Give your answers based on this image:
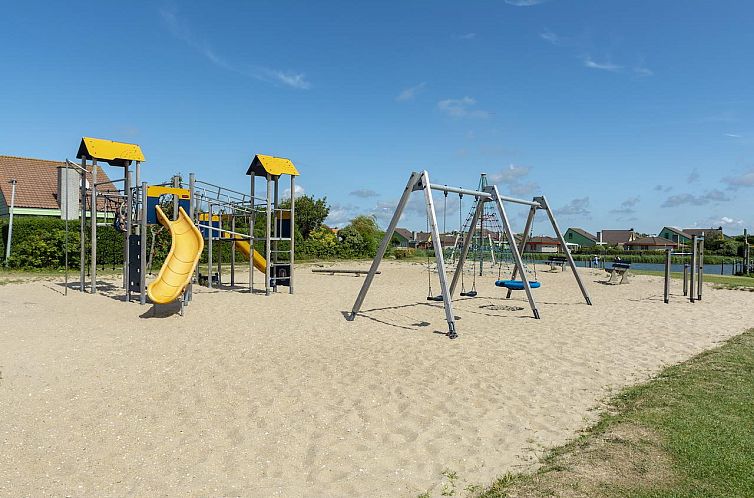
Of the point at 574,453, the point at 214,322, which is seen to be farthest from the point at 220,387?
the point at 214,322

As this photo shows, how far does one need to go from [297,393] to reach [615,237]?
84389 mm

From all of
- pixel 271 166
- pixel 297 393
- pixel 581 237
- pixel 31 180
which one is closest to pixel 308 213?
pixel 31 180

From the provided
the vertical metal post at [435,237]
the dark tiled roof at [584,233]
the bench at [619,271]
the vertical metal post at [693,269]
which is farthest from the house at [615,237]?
the vertical metal post at [435,237]

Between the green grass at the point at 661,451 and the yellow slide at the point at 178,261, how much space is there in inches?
303

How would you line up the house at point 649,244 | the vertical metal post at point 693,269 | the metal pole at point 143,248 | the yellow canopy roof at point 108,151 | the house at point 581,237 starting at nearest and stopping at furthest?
the metal pole at point 143,248, the yellow canopy roof at point 108,151, the vertical metal post at point 693,269, the house at point 649,244, the house at point 581,237

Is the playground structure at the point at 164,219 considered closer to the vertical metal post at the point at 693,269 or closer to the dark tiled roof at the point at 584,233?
the vertical metal post at the point at 693,269

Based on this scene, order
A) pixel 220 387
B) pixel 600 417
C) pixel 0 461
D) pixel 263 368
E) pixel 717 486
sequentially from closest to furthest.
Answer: pixel 717 486
pixel 0 461
pixel 600 417
pixel 220 387
pixel 263 368

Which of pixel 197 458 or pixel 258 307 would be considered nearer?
pixel 197 458

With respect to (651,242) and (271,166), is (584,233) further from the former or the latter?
(271,166)

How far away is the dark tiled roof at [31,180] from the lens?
2466cm

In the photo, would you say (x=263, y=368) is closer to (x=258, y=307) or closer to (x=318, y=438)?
(x=318, y=438)

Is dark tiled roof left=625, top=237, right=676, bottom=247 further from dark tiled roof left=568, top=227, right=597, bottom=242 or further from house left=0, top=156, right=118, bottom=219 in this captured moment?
house left=0, top=156, right=118, bottom=219

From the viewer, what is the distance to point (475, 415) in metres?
4.64

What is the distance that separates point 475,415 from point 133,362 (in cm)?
432
